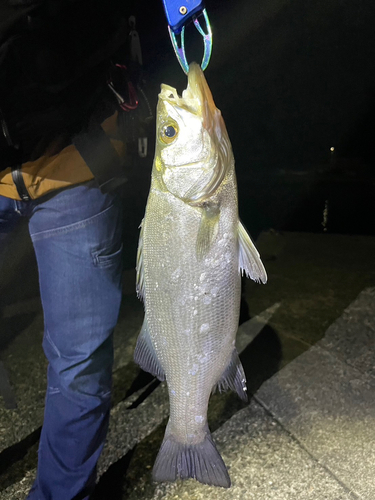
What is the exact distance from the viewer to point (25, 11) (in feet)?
4.34

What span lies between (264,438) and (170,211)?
1.86m

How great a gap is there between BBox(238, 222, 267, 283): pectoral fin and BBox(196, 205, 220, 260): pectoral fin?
0.10m

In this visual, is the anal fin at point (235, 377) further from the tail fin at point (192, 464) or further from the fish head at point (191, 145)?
the fish head at point (191, 145)

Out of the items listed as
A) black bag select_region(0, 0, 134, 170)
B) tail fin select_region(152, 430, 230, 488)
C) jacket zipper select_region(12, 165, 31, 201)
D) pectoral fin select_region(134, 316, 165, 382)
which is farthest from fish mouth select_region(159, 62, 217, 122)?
tail fin select_region(152, 430, 230, 488)

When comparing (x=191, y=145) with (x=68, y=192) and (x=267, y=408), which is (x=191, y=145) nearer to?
(x=68, y=192)

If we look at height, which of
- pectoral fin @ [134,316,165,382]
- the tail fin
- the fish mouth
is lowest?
the tail fin

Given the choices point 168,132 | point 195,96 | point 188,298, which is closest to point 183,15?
point 195,96

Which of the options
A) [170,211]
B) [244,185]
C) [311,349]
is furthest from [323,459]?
[244,185]

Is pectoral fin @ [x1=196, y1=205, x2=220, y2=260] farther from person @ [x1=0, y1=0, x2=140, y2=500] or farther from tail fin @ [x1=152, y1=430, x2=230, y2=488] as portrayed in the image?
tail fin @ [x1=152, y1=430, x2=230, y2=488]

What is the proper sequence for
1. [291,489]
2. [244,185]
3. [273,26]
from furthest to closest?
[273,26], [244,185], [291,489]

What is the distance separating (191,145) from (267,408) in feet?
7.02

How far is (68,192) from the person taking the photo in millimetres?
1694

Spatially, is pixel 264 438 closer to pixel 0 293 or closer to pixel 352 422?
pixel 352 422

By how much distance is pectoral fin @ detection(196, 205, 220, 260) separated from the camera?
1.37m
